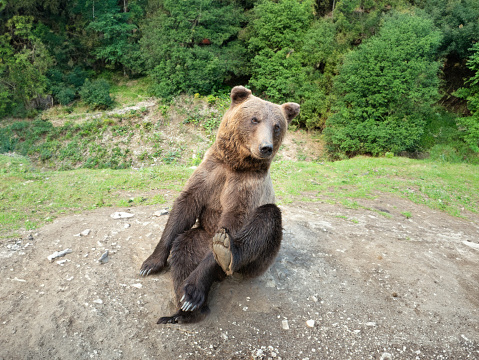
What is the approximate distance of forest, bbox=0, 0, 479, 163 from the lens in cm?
1705

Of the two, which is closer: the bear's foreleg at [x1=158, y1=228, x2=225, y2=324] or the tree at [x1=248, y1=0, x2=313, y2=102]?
the bear's foreleg at [x1=158, y1=228, x2=225, y2=324]

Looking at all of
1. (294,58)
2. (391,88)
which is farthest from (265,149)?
(294,58)

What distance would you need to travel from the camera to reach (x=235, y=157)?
366cm

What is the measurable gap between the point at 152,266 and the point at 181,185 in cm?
399

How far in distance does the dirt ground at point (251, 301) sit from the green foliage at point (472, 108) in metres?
14.9

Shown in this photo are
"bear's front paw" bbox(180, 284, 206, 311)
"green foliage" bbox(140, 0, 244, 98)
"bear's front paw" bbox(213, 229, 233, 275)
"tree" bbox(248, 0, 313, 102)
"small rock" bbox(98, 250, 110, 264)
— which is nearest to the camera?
"bear's front paw" bbox(213, 229, 233, 275)

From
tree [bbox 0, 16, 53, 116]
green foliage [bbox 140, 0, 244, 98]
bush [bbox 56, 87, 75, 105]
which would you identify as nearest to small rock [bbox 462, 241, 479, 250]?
green foliage [bbox 140, 0, 244, 98]

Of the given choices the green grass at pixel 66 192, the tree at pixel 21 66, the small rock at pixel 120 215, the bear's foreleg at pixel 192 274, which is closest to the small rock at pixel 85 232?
the small rock at pixel 120 215

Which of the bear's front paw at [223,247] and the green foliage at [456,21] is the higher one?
the green foliage at [456,21]

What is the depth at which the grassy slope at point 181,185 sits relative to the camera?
6223mm

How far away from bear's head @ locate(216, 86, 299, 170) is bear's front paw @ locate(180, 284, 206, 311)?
134 cm

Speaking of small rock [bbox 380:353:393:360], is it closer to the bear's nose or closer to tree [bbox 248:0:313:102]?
the bear's nose

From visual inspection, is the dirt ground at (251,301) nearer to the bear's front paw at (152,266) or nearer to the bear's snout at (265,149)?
the bear's front paw at (152,266)

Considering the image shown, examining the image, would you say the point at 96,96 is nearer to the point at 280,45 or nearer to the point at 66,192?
the point at 280,45
